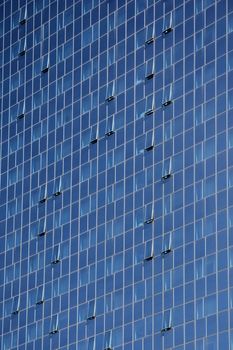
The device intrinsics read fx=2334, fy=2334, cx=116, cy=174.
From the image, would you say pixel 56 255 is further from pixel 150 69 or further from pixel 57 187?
pixel 150 69

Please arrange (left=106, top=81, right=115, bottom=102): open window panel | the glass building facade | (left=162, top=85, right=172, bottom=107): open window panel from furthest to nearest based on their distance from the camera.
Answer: (left=106, top=81, right=115, bottom=102): open window panel < (left=162, top=85, right=172, bottom=107): open window panel < the glass building facade

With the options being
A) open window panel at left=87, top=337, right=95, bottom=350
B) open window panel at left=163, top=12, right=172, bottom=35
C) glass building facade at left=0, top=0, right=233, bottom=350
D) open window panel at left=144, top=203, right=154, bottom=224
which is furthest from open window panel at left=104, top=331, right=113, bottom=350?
open window panel at left=163, top=12, right=172, bottom=35

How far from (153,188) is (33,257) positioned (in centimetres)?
1955

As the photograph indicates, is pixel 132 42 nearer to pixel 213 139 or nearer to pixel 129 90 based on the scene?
pixel 129 90

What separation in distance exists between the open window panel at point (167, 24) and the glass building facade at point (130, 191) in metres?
0.16

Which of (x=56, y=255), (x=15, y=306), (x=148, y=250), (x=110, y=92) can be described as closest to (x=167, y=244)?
(x=148, y=250)

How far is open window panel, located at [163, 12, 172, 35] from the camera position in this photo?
183m

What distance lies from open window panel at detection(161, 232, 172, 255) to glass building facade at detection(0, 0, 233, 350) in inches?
3.0

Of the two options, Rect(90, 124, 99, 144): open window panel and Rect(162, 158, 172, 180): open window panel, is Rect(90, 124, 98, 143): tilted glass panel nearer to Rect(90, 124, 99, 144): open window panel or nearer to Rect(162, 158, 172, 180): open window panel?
Rect(90, 124, 99, 144): open window panel

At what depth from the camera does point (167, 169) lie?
17838 centimetres

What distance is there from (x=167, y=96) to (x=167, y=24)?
6312 mm

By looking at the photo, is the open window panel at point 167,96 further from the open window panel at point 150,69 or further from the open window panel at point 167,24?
the open window panel at point 167,24

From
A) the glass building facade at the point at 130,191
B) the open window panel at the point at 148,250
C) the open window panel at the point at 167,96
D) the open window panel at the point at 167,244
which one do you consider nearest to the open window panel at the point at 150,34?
the glass building facade at the point at 130,191

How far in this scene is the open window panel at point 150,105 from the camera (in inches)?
7175
